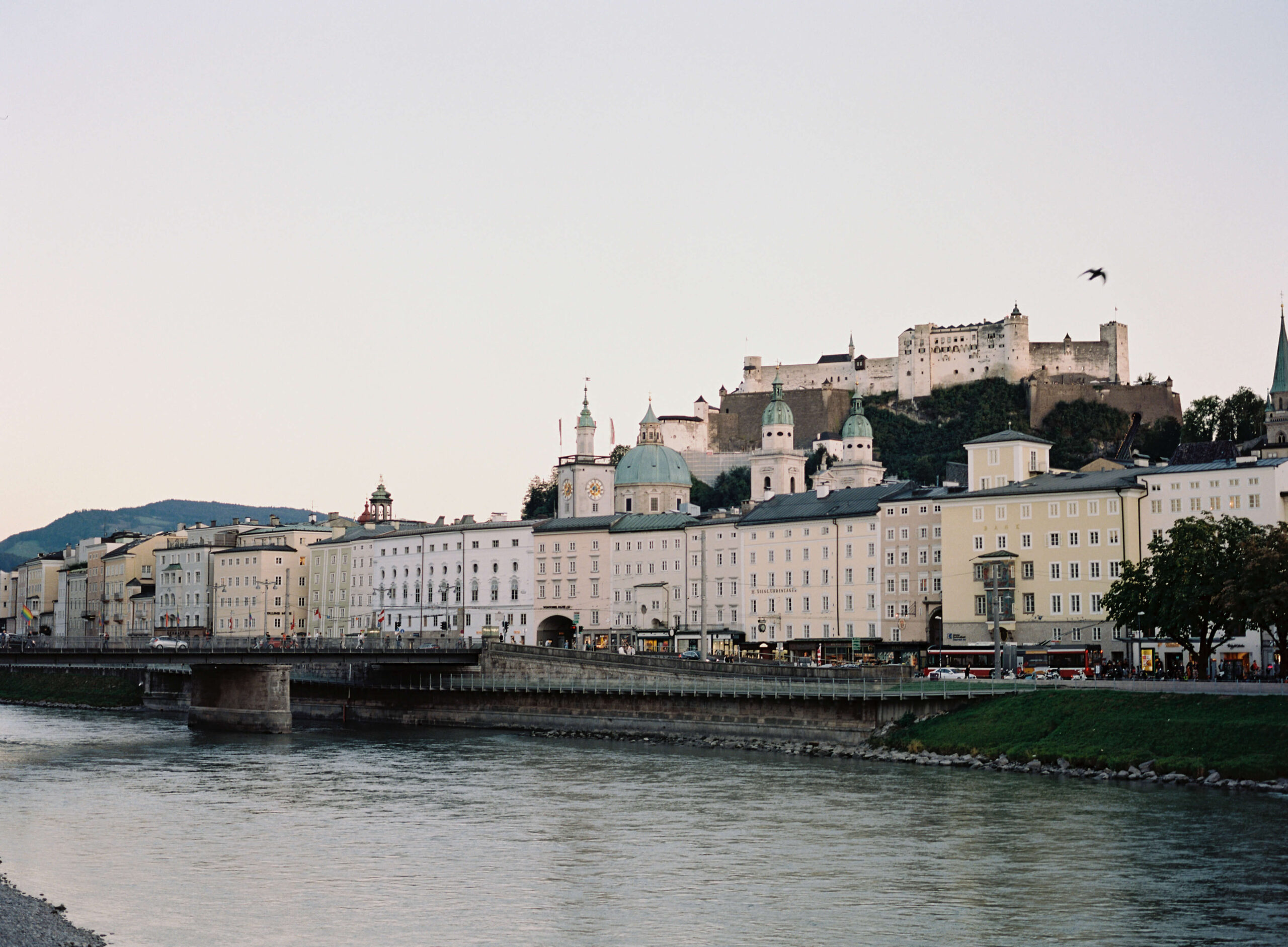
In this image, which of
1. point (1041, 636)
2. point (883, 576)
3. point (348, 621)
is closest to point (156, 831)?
point (1041, 636)

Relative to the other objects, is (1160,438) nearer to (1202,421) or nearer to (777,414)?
(1202,421)

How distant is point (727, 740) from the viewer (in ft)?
238

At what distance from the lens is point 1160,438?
548 feet

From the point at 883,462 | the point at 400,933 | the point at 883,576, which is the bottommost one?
the point at 400,933

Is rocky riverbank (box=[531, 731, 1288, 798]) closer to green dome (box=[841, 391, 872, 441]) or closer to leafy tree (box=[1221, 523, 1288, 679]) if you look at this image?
leafy tree (box=[1221, 523, 1288, 679])

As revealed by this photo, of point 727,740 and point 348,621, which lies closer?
point 727,740

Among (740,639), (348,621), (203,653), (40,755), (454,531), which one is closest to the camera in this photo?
(40,755)

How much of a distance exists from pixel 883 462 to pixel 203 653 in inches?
4793

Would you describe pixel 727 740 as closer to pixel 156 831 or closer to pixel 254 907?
pixel 156 831

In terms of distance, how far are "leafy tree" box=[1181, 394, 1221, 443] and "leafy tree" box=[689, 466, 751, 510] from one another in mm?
47264

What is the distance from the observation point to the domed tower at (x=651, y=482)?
15375 cm

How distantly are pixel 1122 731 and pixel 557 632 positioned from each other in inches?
2895

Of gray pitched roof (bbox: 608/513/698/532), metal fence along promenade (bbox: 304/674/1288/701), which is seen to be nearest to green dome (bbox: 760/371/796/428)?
gray pitched roof (bbox: 608/513/698/532)

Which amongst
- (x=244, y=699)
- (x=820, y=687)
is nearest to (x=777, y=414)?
(x=244, y=699)
